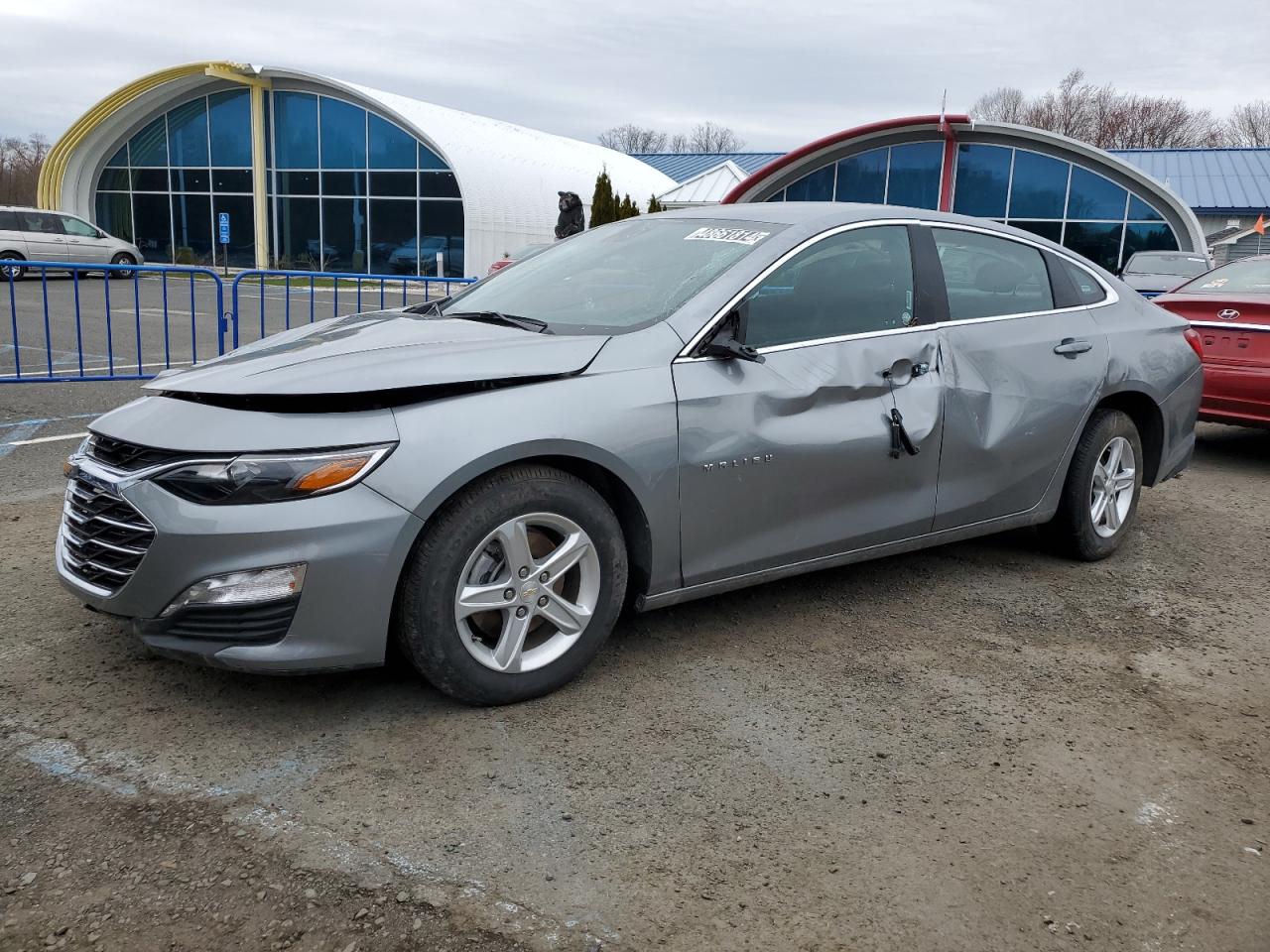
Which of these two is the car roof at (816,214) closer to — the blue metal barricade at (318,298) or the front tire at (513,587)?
the front tire at (513,587)

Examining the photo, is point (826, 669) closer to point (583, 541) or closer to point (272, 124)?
point (583, 541)

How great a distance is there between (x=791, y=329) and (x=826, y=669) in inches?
47.6

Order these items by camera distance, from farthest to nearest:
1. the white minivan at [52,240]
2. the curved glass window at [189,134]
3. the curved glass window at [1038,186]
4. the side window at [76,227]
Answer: the curved glass window at [189,134], the curved glass window at [1038,186], the side window at [76,227], the white minivan at [52,240]

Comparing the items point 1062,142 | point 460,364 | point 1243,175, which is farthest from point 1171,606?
point 1243,175

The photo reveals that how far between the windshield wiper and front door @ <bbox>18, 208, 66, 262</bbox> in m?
25.7

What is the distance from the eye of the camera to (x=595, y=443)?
342 cm

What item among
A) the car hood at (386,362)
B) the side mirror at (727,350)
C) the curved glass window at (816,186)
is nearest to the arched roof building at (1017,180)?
the curved glass window at (816,186)

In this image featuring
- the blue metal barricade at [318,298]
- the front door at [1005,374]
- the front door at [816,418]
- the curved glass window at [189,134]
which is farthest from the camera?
the curved glass window at [189,134]

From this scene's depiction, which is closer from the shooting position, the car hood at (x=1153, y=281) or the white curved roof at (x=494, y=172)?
the car hood at (x=1153, y=281)

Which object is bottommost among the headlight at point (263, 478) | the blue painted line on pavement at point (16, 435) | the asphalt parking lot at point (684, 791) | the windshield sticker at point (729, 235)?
the asphalt parking lot at point (684, 791)

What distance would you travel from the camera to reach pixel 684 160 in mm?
49438

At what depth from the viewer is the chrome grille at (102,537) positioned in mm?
3113

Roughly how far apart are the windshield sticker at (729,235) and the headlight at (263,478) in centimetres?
179

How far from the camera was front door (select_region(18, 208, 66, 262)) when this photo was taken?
26219 mm
